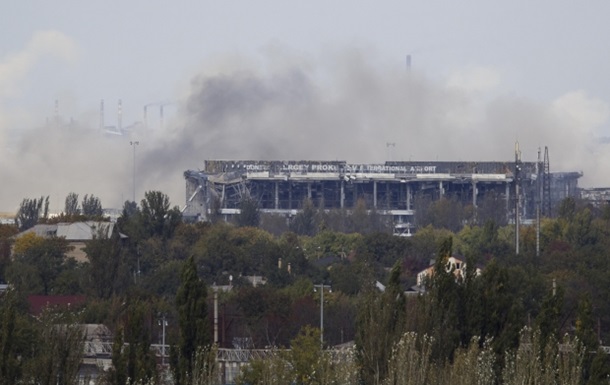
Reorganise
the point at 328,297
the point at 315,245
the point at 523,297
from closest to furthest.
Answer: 1. the point at 523,297
2. the point at 328,297
3. the point at 315,245

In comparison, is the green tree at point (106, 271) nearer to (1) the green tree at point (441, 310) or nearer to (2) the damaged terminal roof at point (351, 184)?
(1) the green tree at point (441, 310)

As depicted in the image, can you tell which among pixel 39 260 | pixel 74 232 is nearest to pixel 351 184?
pixel 74 232

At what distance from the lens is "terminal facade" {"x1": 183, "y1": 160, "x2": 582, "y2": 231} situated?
11519cm

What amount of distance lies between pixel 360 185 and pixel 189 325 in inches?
3455

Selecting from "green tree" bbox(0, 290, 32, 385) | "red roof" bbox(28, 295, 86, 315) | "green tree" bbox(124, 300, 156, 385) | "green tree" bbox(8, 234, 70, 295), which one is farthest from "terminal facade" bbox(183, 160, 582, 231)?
"green tree" bbox(0, 290, 32, 385)

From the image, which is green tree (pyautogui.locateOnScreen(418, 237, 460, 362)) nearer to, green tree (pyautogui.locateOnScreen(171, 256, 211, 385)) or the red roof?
green tree (pyautogui.locateOnScreen(171, 256, 211, 385))

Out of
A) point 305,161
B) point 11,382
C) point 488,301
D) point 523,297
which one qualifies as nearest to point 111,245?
point 523,297

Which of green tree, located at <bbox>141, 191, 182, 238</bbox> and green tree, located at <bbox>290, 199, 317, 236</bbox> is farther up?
green tree, located at <bbox>290, 199, 317, 236</bbox>

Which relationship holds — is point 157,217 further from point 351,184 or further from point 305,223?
point 351,184

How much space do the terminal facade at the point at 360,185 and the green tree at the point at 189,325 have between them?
79.9 m

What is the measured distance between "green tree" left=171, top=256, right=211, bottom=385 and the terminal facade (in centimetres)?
7991

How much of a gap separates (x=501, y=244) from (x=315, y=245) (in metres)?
10.5

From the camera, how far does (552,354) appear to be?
98.9 feet

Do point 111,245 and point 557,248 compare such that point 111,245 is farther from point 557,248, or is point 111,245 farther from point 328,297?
point 557,248
